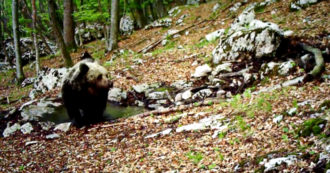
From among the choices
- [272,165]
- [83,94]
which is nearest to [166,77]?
[83,94]

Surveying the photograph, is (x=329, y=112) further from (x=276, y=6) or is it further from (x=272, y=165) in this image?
(x=276, y=6)

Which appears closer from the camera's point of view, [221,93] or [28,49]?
[221,93]

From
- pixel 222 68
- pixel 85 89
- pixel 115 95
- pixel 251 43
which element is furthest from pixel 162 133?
pixel 251 43

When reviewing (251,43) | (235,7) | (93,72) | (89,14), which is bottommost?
(93,72)

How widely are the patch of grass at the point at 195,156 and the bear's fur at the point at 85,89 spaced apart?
366 cm

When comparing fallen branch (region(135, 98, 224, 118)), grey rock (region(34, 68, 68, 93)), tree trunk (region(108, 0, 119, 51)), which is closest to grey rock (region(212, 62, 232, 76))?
fallen branch (region(135, 98, 224, 118))

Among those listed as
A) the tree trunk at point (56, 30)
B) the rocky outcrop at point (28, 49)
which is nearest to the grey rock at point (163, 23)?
the tree trunk at point (56, 30)

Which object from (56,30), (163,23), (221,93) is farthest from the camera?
(163,23)

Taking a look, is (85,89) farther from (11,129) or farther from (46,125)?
(11,129)

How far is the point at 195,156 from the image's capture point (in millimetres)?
4586

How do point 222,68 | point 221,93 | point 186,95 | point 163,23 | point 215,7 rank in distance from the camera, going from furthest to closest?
point 163,23, point 215,7, point 222,68, point 186,95, point 221,93

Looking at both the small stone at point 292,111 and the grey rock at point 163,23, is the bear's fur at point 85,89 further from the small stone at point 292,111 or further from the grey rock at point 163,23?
the grey rock at point 163,23

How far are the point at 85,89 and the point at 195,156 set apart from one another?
405cm

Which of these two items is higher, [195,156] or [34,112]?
[34,112]
